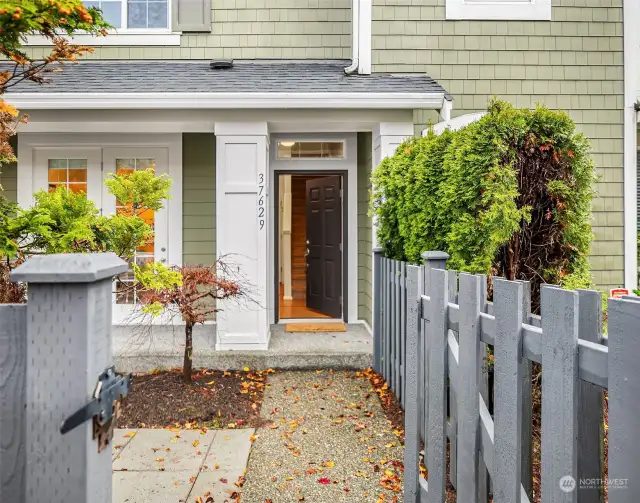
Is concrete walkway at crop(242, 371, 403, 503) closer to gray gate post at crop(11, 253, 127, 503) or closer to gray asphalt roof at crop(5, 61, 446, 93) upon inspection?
gray gate post at crop(11, 253, 127, 503)

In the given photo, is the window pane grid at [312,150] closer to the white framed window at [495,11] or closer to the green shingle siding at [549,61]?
the green shingle siding at [549,61]

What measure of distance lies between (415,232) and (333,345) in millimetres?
2140

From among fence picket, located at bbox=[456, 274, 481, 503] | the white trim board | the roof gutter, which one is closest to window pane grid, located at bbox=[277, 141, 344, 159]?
the roof gutter

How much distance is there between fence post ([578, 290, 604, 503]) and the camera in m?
1.14

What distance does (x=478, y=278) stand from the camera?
1581mm

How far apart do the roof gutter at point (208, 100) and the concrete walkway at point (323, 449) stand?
9.82 ft

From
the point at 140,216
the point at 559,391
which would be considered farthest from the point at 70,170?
the point at 559,391

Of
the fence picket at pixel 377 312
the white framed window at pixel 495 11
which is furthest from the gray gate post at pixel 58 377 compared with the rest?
the white framed window at pixel 495 11

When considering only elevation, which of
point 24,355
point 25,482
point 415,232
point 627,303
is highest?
point 415,232

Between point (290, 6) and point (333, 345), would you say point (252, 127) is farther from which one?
point (333, 345)

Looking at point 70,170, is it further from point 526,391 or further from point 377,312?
point 526,391

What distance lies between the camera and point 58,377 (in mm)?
1089

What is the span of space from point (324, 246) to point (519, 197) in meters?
4.05

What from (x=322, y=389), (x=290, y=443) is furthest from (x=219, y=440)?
(x=322, y=389)
